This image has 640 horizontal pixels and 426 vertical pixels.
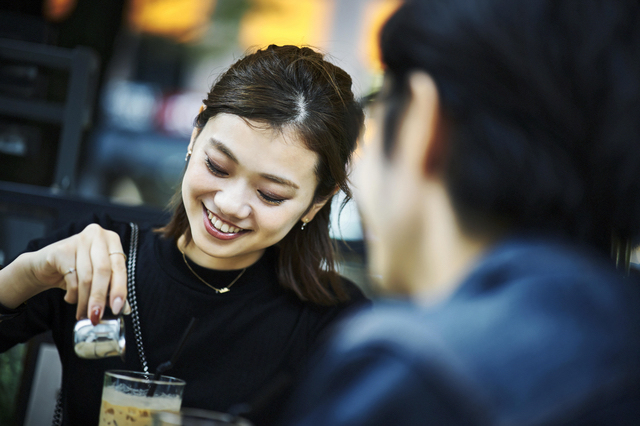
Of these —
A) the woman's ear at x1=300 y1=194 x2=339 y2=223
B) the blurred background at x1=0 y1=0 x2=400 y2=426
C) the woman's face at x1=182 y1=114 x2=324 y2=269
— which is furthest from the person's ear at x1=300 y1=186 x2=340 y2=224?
the blurred background at x1=0 y1=0 x2=400 y2=426

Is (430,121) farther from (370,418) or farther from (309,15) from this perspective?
(309,15)

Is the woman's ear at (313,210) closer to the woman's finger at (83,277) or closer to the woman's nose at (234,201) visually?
the woman's nose at (234,201)

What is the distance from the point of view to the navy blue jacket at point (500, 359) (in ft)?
1.46

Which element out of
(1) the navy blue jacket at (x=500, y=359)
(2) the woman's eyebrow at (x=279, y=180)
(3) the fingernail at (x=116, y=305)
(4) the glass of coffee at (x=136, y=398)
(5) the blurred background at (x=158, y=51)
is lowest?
(4) the glass of coffee at (x=136, y=398)

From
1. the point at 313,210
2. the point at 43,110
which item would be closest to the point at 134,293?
the point at 313,210

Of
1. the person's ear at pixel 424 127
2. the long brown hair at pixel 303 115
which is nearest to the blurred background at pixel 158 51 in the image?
the long brown hair at pixel 303 115

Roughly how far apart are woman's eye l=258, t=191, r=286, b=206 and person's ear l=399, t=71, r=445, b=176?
0.77 metres

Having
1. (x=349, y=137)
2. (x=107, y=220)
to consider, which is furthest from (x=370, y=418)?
(x=107, y=220)

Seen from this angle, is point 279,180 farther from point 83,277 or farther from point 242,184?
point 83,277

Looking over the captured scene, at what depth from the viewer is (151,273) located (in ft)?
4.92

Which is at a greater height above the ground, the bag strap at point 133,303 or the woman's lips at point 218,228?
the woman's lips at point 218,228

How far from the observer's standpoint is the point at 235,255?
1.39 meters

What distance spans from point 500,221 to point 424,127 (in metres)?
0.13

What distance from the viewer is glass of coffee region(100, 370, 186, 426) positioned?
90 cm
